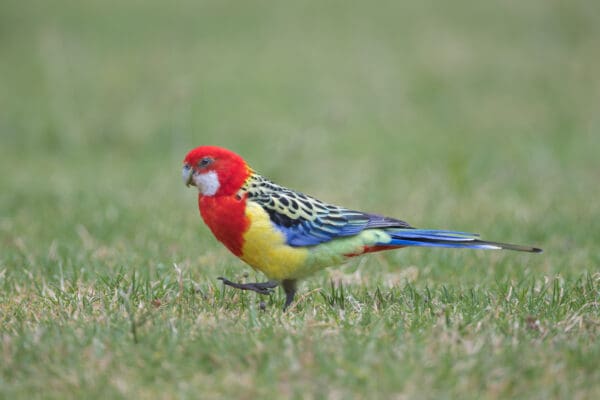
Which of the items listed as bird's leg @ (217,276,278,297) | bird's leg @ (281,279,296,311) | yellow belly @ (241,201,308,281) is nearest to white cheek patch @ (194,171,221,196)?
yellow belly @ (241,201,308,281)

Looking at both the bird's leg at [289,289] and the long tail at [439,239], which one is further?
the bird's leg at [289,289]

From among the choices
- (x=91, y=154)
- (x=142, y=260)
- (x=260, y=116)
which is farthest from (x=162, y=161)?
(x=142, y=260)

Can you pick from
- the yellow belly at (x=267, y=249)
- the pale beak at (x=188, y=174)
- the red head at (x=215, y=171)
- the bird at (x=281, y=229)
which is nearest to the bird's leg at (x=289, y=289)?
the bird at (x=281, y=229)

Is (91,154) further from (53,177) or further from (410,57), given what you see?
(410,57)

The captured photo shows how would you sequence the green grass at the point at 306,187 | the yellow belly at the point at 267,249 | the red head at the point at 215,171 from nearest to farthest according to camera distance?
the green grass at the point at 306,187 < the yellow belly at the point at 267,249 < the red head at the point at 215,171

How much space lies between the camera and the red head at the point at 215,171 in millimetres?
4113

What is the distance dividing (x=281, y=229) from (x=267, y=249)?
0.12m

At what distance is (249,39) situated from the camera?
43.2 ft

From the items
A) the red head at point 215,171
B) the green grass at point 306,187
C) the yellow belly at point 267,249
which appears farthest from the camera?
the red head at point 215,171

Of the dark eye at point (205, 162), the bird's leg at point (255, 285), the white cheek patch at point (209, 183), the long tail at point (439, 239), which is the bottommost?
the bird's leg at point (255, 285)

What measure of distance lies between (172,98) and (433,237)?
6585 mm

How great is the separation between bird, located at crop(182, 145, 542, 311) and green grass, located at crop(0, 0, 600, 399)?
0.25 m

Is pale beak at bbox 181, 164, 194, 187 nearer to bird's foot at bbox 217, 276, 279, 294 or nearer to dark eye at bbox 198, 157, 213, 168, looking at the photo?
dark eye at bbox 198, 157, 213, 168

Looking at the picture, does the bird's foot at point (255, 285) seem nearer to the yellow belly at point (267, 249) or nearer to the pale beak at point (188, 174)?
the yellow belly at point (267, 249)
